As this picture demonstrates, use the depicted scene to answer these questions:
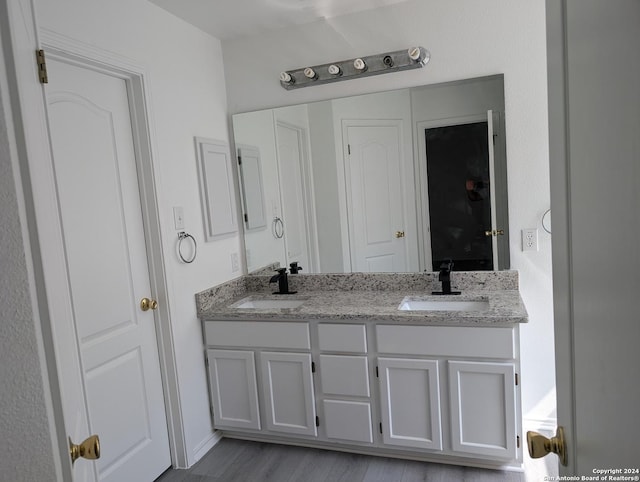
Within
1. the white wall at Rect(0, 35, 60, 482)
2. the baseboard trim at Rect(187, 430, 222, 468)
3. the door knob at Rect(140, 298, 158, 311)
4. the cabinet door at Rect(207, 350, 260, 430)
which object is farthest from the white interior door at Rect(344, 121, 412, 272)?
the white wall at Rect(0, 35, 60, 482)

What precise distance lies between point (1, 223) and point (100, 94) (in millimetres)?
1548

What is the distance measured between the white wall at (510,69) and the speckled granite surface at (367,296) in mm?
244

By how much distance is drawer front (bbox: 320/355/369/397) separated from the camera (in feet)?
7.54

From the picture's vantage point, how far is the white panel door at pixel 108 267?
187cm

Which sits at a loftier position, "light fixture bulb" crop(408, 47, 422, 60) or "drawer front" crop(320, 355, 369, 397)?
"light fixture bulb" crop(408, 47, 422, 60)

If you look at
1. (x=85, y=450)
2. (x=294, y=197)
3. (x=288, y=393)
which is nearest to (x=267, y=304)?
(x=288, y=393)

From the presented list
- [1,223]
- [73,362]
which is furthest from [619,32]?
[73,362]

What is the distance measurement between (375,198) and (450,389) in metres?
1.19

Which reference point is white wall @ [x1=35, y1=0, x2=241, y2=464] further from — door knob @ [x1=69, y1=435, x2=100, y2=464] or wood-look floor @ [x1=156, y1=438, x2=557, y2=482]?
door knob @ [x1=69, y1=435, x2=100, y2=464]

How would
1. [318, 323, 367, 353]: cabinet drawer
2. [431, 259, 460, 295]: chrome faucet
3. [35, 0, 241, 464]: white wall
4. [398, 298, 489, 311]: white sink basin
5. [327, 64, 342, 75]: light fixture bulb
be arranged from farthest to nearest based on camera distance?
[327, 64, 342, 75]: light fixture bulb → [431, 259, 460, 295]: chrome faucet → [398, 298, 489, 311]: white sink basin → [318, 323, 367, 353]: cabinet drawer → [35, 0, 241, 464]: white wall

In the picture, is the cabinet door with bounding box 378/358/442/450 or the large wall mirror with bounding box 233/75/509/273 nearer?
the cabinet door with bounding box 378/358/442/450

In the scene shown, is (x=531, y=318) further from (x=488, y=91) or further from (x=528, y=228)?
(x=488, y=91)

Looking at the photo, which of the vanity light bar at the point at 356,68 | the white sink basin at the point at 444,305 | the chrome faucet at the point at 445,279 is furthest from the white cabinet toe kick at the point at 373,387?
the vanity light bar at the point at 356,68

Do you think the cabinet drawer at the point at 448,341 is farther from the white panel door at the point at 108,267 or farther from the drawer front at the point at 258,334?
the white panel door at the point at 108,267
